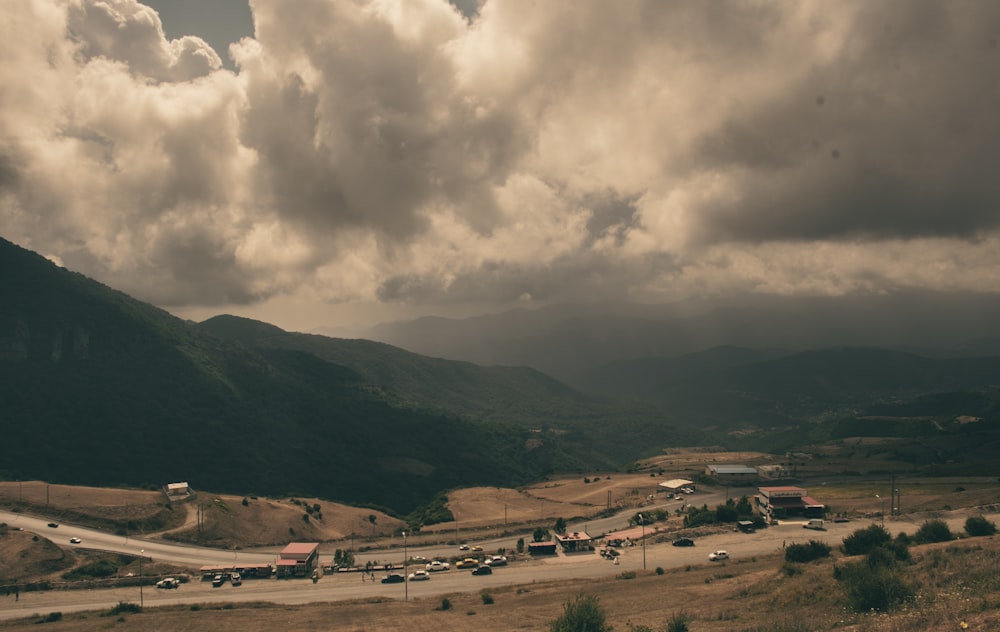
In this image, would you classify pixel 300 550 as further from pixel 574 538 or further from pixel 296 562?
pixel 574 538

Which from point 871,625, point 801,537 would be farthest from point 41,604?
point 801,537

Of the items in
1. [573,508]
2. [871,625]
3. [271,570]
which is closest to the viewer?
[871,625]

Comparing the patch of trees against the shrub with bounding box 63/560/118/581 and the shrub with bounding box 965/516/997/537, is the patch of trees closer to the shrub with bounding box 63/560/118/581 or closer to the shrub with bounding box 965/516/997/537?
the shrub with bounding box 965/516/997/537

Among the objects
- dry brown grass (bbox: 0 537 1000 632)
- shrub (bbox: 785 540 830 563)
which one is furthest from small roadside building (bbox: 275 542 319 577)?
shrub (bbox: 785 540 830 563)

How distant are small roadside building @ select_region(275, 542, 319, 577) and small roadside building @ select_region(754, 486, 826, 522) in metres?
86.7

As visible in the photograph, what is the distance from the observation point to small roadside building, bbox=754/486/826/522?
127m

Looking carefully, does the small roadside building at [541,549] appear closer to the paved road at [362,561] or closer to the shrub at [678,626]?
the paved road at [362,561]

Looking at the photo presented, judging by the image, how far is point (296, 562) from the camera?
348 ft

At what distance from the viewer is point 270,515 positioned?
148 metres

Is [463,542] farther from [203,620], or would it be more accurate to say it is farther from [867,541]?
[867,541]

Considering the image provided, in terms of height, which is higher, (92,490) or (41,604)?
(92,490)

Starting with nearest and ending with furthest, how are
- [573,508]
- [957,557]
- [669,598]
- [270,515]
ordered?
[957,557] → [669,598] → [270,515] → [573,508]

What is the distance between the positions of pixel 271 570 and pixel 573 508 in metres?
85.4

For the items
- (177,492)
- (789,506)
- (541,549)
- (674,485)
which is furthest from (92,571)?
(674,485)
